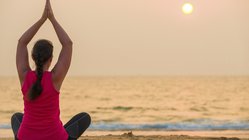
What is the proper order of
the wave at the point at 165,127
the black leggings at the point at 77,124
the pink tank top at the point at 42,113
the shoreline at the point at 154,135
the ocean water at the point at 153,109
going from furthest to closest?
the ocean water at the point at 153,109 → the wave at the point at 165,127 → the shoreline at the point at 154,135 → the black leggings at the point at 77,124 → the pink tank top at the point at 42,113

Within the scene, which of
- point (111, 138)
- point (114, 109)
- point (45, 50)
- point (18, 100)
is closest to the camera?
point (45, 50)

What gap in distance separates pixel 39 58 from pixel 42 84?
0.67ft

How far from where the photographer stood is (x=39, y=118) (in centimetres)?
408

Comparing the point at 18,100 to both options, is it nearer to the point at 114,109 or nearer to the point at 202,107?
the point at 114,109

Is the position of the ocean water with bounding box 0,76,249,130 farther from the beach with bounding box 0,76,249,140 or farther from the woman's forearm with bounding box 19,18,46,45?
the woman's forearm with bounding box 19,18,46,45

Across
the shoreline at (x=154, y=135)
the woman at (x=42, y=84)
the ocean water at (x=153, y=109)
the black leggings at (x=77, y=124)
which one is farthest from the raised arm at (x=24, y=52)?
the ocean water at (x=153, y=109)

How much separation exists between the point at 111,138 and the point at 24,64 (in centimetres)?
885

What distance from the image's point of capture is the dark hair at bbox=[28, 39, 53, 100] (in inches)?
154

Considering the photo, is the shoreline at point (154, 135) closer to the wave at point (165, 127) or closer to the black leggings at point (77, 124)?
the wave at point (165, 127)

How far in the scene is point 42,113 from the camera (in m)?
4.06

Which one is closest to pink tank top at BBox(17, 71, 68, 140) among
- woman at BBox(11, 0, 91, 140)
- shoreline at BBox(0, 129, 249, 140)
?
woman at BBox(11, 0, 91, 140)

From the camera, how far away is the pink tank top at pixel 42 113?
13.2 feet

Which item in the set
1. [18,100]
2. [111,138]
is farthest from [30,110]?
[18,100]

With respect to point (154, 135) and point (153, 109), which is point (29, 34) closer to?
point (154, 135)
